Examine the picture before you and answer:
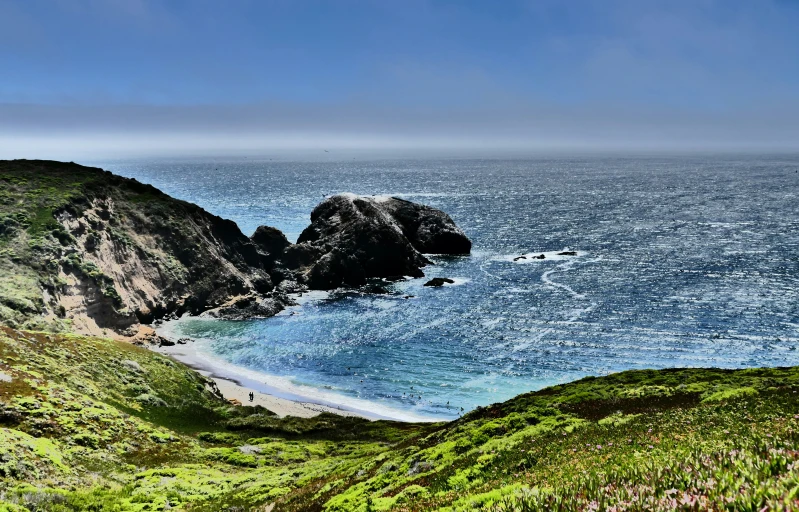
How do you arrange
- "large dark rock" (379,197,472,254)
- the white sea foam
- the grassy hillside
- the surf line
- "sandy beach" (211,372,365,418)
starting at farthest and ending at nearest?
"large dark rock" (379,197,472,254) < the white sea foam < the surf line < "sandy beach" (211,372,365,418) < the grassy hillside

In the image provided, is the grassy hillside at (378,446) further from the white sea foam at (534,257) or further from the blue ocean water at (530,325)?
the white sea foam at (534,257)

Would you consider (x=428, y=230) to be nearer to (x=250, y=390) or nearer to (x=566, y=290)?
(x=566, y=290)

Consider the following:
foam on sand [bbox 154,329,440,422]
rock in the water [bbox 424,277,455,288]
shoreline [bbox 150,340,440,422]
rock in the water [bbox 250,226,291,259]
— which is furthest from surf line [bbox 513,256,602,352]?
rock in the water [bbox 250,226,291,259]

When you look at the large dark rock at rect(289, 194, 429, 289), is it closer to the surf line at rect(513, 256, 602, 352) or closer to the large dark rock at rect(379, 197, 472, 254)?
the large dark rock at rect(379, 197, 472, 254)

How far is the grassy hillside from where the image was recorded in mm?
9555

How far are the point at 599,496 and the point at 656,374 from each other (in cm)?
3771

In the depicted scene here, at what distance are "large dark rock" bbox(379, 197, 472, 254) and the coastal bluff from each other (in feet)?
1.15

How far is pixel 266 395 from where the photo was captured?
200ft

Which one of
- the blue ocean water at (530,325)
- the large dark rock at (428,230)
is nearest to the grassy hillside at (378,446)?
the blue ocean water at (530,325)

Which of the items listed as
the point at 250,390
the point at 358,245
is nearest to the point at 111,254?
the point at 250,390

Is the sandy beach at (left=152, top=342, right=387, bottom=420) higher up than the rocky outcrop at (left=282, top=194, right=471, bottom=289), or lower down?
lower down

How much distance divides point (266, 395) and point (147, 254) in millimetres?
42984

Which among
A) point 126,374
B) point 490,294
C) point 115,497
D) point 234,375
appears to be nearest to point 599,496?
point 115,497

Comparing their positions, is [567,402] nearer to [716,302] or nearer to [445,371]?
[445,371]
